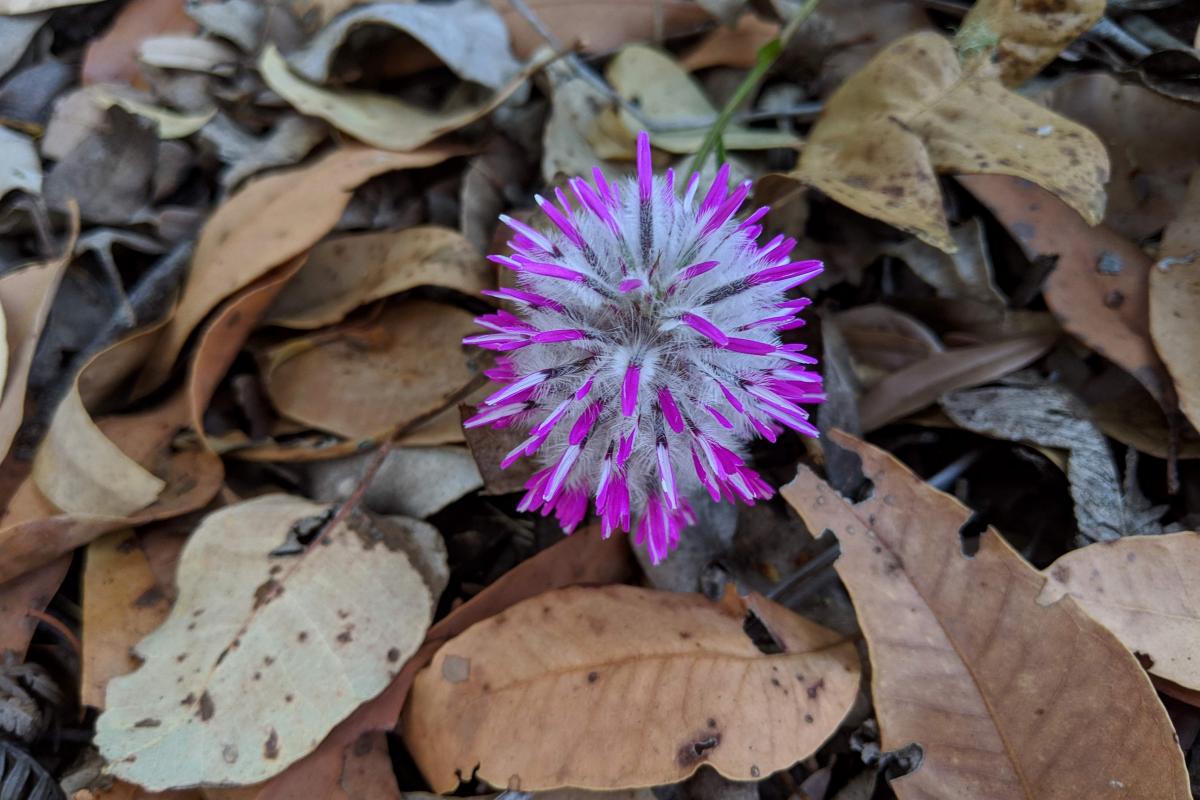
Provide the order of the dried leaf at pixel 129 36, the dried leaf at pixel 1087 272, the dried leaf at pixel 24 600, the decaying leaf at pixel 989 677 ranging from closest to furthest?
the decaying leaf at pixel 989 677, the dried leaf at pixel 24 600, the dried leaf at pixel 1087 272, the dried leaf at pixel 129 36

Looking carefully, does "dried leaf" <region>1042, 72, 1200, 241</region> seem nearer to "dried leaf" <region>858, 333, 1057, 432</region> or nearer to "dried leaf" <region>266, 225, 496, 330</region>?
"dried leaf" <region>858, 333, 1057, 432</region>

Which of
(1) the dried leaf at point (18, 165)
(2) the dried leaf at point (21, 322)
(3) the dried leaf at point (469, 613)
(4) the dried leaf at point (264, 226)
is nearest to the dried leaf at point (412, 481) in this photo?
(3) the dried leaf at point (469, 613)

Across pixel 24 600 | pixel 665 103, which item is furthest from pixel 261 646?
pixel 665 103

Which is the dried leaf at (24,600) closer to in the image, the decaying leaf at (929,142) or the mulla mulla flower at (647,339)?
the mulla mulla flower at (647,339)

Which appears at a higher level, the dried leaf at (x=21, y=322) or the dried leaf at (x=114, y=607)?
the dried leaf at (x=21, y=322)

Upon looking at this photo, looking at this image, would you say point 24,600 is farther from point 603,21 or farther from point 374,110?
point 603,21

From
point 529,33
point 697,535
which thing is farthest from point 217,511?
point 529,33
